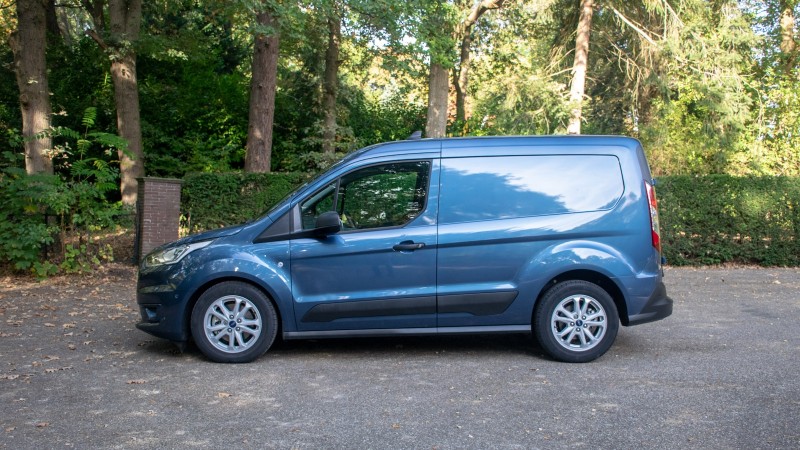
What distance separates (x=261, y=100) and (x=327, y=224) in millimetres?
10593

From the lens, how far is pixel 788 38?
2520cm

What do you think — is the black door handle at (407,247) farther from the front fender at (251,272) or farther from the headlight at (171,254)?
the headlight at (171,254)

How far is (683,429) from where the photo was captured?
4.89 metres

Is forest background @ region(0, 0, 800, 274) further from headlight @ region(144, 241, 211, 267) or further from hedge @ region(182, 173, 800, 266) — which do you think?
headlight @ region(144, 241, 211, 267)

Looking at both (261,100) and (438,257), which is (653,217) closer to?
(438,257)

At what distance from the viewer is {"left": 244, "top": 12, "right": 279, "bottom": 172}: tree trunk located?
16344 mm

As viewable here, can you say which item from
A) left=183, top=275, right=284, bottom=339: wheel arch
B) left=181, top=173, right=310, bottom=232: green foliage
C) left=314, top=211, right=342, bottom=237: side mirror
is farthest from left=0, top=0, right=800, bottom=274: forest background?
left=314, top=211, right=342, bottom=237: side mirror

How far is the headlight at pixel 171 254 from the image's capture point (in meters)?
6.86

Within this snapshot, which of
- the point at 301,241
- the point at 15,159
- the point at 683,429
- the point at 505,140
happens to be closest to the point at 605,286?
the point at 505,140

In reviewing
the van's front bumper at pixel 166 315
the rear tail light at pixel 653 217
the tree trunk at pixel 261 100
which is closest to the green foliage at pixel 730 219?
A: the rear tail light at pixel 653 217

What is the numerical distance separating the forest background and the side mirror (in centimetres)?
681

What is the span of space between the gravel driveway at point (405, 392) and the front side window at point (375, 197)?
1.30m

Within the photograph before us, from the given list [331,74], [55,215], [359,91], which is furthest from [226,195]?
[359,91]

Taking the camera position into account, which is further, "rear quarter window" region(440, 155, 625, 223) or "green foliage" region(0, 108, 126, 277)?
"green foliage" region(0, 108, 126, 277)
